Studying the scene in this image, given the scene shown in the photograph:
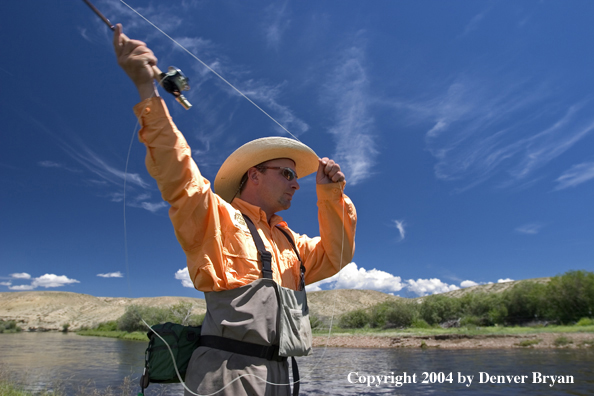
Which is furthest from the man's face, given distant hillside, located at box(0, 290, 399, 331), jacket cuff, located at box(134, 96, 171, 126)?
distant hillside, located at box(0, 290, 399, 331)

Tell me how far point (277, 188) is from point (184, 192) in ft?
2.95

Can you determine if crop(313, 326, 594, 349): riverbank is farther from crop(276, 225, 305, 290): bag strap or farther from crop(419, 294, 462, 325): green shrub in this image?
crop(276, 225, 305, 290): bag strap

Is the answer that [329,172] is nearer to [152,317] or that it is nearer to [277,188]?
[277,188]

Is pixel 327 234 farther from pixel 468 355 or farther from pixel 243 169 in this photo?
pixel 468 355

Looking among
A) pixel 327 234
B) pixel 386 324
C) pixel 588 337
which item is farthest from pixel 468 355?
pixel 386 324

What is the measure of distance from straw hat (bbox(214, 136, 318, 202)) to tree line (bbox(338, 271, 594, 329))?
4141 cm

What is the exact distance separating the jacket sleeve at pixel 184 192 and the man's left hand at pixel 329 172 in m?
0.88

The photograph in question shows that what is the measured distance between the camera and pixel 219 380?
1.95 metres

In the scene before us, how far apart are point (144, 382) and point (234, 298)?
0.82m

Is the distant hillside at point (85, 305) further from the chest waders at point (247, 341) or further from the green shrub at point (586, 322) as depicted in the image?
the chest waders at point (247, 341)

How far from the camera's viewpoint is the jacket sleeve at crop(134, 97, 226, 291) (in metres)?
1.85

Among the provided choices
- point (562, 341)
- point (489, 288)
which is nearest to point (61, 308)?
point (489, 288)

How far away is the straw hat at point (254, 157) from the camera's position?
2849 mm

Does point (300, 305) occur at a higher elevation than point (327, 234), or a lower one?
lower
